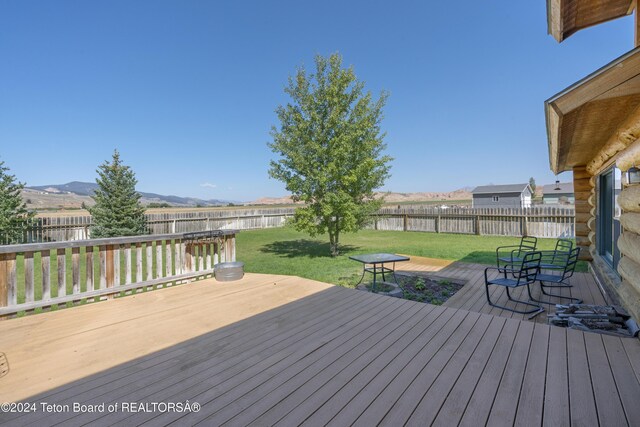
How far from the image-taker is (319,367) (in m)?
2.33

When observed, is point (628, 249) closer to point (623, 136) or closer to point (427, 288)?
point (623, 136)

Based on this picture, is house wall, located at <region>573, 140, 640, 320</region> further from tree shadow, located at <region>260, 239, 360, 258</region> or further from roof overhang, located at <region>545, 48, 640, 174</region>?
tree shadow, located at <region>260, 239, 360, 258</region>

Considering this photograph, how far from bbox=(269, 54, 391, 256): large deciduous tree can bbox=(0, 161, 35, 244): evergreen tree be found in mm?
9279

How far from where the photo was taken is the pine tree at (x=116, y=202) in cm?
1030

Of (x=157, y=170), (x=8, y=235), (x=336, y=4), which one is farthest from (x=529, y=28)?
(x=157, y=170)

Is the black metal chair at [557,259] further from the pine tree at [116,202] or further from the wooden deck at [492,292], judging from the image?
the pine tree at [116,202]

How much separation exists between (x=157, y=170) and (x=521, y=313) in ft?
132

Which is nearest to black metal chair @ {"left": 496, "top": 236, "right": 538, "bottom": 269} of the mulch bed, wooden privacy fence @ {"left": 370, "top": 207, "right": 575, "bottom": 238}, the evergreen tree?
the mulch bed

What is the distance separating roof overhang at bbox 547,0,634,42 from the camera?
3.15m

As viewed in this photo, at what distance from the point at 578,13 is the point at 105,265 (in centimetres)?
708

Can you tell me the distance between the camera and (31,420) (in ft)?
5.66

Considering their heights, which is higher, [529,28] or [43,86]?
[43,86]

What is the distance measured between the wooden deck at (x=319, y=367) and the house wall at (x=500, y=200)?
30.2m

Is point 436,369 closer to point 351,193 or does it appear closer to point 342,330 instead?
point 342,330
